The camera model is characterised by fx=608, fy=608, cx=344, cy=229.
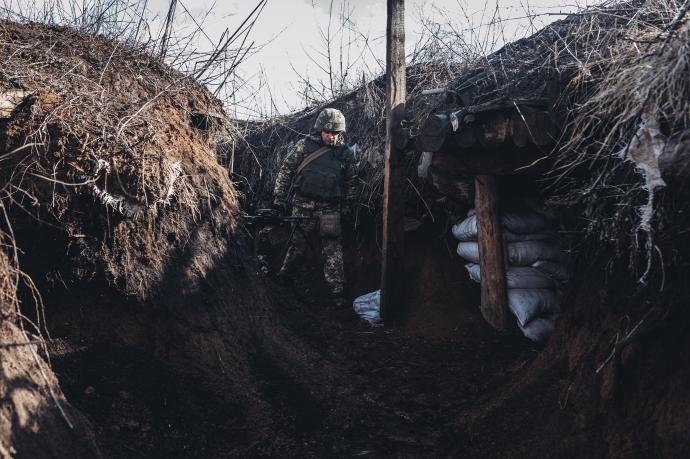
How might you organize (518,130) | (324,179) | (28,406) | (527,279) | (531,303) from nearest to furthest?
(28,406) → (518,130) → (531,303) → (527,279) → (324,179)

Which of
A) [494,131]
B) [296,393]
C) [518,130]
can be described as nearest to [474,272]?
[494,131]

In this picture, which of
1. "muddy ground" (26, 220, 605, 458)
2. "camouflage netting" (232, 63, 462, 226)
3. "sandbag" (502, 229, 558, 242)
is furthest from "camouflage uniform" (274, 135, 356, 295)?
"sandbag" (502, 229, 558, 242)

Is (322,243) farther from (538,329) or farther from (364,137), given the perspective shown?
(538,329)

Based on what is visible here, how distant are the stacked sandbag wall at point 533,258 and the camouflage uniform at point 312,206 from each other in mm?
2664

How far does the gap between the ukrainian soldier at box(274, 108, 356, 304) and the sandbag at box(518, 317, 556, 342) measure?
2832mm

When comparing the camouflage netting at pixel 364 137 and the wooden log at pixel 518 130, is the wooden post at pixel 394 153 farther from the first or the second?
the wooden log at pixel 518 130

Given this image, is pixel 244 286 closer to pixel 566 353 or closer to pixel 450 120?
pixel 450 120

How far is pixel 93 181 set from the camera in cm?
371

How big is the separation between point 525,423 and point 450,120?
226cm

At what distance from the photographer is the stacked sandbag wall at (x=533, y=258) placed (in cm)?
521

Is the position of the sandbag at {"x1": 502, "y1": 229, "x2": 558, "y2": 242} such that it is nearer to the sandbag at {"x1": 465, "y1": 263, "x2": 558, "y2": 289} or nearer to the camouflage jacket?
the sandbag at {"x1": 465, "y1": 263, "x2": 558, "y2": 289}

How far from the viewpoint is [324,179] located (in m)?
7.63

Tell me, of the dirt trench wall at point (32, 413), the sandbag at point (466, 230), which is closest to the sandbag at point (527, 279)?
the sandbag at point (466, 230)

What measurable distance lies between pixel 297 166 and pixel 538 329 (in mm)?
4010
